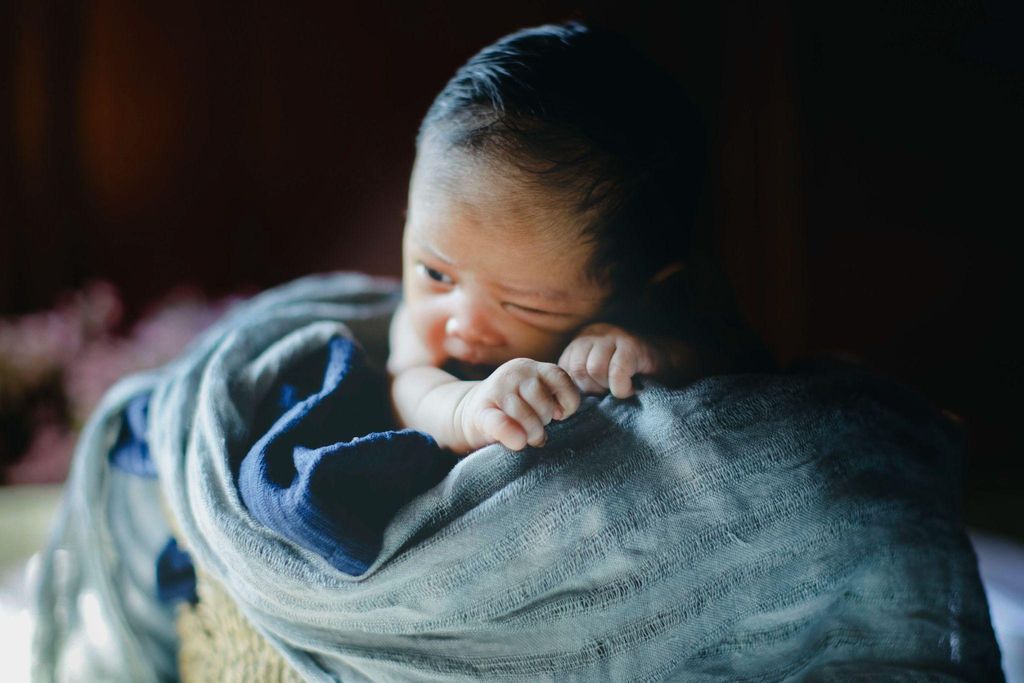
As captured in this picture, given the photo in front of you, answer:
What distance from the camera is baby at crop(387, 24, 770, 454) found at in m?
0.36

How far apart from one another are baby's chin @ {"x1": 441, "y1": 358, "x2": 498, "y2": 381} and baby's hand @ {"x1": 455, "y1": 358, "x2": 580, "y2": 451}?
43 mm

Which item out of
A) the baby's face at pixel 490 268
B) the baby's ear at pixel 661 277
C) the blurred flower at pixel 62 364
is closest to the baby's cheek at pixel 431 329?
the baby's face at pixel 490 268

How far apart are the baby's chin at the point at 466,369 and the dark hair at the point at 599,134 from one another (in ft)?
0.26

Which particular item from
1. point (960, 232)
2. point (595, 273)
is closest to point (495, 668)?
point (595, 273)

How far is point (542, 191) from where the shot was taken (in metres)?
0.36

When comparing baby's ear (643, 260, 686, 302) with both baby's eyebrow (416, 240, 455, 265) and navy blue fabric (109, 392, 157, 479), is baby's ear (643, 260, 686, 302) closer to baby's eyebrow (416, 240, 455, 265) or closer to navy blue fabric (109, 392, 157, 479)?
baby's eyebrow (416, 240, 455, 265)

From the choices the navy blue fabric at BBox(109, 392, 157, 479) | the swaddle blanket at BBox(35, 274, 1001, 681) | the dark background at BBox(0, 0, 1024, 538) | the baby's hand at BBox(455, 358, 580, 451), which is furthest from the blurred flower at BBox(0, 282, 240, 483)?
the baby's hand at BBox(455, 358, 580, 451)

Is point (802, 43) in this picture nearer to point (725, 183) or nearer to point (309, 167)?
point (725, 183)

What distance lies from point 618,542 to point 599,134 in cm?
21

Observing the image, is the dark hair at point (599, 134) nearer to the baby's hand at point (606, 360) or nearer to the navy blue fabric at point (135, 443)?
the baby's hand at point (606, 360)

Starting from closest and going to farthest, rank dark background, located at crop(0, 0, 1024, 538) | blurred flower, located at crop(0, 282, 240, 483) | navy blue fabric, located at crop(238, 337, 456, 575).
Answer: navy blue fabric, located at crop(238, 337, 456, 575)
dark background, located at crop(0, 0, 1024, 538)
blurred flower, located at crop(0, 282, 240, 483)

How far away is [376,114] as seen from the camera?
0.60 meters

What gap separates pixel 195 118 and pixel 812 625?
682mm

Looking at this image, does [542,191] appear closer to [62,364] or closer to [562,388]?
[562,388]
